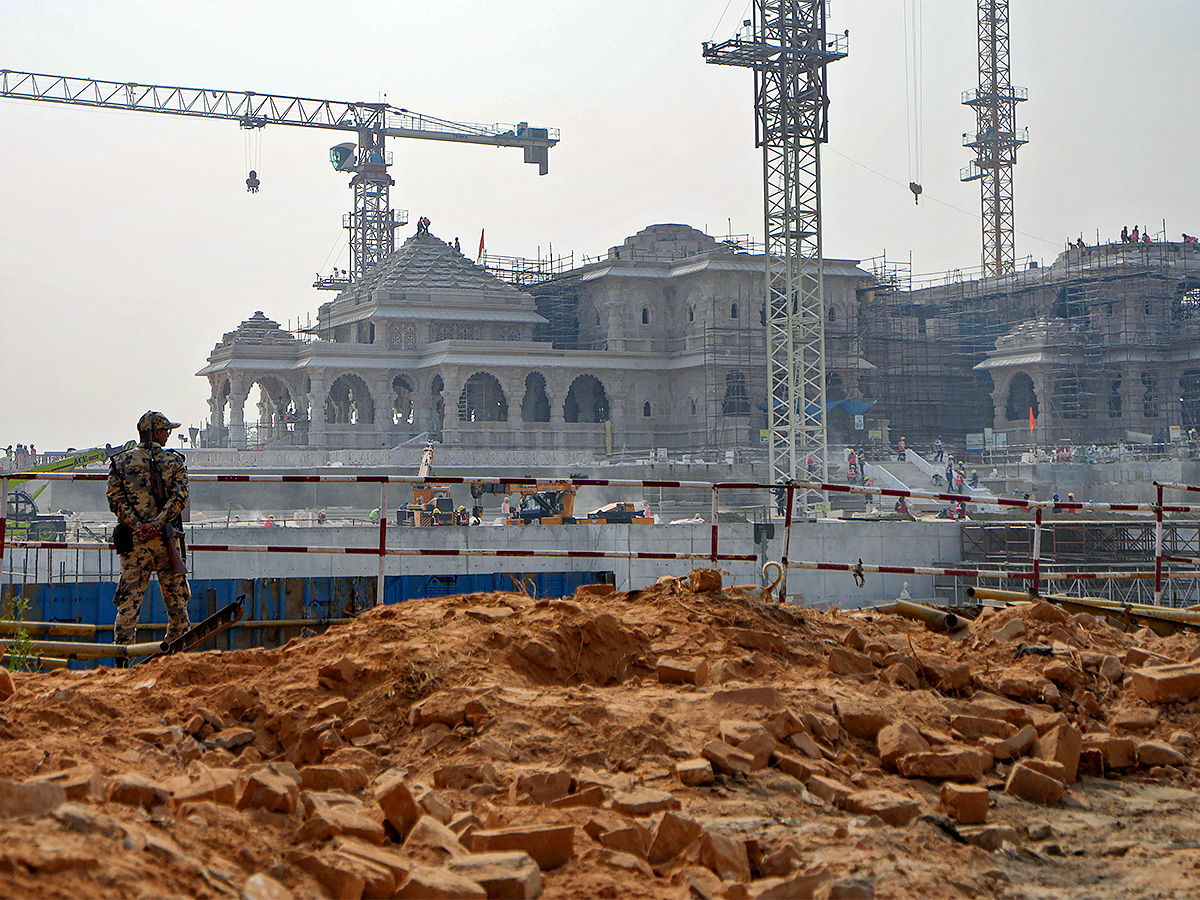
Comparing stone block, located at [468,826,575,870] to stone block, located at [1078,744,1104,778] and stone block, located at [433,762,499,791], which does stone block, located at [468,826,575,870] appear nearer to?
stone block, located at [433,762,499,791]

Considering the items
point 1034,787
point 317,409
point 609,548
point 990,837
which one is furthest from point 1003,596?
point 317,409

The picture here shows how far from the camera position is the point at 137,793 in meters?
3.71

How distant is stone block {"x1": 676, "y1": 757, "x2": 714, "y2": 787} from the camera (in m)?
4.53

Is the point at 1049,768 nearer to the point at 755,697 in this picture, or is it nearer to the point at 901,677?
the point at 901,677

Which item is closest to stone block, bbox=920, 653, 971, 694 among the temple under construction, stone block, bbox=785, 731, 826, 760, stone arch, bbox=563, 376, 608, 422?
stone block, bbox=785, 731, 826, 760

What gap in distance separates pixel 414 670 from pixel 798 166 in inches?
1281

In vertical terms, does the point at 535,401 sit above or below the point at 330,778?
above

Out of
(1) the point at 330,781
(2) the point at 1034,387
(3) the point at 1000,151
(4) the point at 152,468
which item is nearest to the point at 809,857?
(1) the point at 330,781

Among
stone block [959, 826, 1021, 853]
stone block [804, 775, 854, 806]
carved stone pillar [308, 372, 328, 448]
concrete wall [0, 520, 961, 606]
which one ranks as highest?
carved stone pillar [308, 372, 328, 448]

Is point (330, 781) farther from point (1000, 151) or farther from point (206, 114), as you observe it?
point (1000, 151)

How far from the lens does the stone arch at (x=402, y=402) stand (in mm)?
55737

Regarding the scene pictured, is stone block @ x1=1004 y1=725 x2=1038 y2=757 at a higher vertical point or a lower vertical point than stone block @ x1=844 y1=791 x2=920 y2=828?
higher

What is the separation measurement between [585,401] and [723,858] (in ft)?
185

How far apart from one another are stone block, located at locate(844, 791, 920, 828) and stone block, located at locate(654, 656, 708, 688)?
1.38 m
